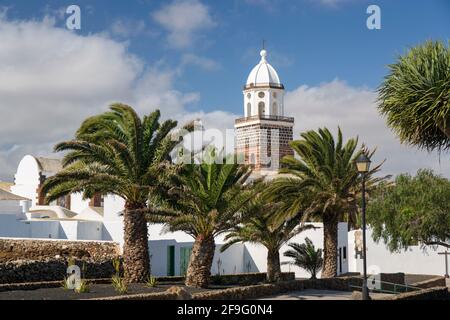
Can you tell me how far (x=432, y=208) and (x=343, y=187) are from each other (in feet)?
12.0

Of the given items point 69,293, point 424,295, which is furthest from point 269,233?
point 69,293

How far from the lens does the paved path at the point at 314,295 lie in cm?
2185

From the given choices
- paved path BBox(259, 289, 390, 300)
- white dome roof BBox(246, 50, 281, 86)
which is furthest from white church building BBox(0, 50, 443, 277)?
paved path BBox(259, 289, 390, 300)

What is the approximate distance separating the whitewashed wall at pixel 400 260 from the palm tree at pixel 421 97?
71.4ft

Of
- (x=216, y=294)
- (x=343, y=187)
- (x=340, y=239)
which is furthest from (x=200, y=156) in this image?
(x=340, y=239)

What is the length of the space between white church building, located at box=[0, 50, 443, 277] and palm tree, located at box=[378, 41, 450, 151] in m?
8.37

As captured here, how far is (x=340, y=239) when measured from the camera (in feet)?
117

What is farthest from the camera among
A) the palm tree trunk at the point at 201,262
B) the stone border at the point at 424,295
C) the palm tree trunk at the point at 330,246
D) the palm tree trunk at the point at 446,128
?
the palm tree trunk at the point at 330,246

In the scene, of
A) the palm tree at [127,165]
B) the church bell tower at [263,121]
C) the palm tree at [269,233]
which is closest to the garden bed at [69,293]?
the palm tree at [127,165]

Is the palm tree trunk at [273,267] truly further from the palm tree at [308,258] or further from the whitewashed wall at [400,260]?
the whitewashed wall at [400,260]

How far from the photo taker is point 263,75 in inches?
2795

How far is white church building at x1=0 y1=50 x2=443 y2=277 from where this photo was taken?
3278cm
